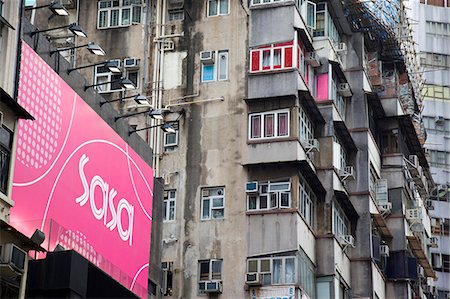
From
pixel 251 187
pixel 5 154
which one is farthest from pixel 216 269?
pixel 5 154

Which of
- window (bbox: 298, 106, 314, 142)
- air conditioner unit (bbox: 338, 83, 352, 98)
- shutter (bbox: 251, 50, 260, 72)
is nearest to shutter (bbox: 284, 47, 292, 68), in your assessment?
shutter (bbox: 251, 50, 260, 72)

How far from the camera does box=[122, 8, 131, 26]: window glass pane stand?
35.2 meters

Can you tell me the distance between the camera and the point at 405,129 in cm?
4141

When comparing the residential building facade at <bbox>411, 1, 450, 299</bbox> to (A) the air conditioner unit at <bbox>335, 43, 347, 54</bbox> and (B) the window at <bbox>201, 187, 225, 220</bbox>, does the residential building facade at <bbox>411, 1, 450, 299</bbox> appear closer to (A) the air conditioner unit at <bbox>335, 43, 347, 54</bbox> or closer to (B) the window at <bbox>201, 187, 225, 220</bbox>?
(A) the air conditioner unit at <bbox>335, 43, 347, 54</bbox>

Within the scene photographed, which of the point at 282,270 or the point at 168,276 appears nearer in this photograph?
the point at 282,270

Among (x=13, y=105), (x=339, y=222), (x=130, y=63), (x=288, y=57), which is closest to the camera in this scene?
(x=13, y=105)

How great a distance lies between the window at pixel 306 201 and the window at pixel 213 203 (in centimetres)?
219

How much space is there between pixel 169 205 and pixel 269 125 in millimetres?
3677

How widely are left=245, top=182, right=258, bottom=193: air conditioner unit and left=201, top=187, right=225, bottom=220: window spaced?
2.63 ft

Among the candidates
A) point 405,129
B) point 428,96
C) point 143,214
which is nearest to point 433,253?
point 428,96

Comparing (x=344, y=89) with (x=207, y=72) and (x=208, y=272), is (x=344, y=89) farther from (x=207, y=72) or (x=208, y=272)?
(x=208, y=272)

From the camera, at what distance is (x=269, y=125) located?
32750 millimetres

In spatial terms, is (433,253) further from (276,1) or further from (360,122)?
(276,1)

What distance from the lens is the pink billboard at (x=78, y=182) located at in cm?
2231
